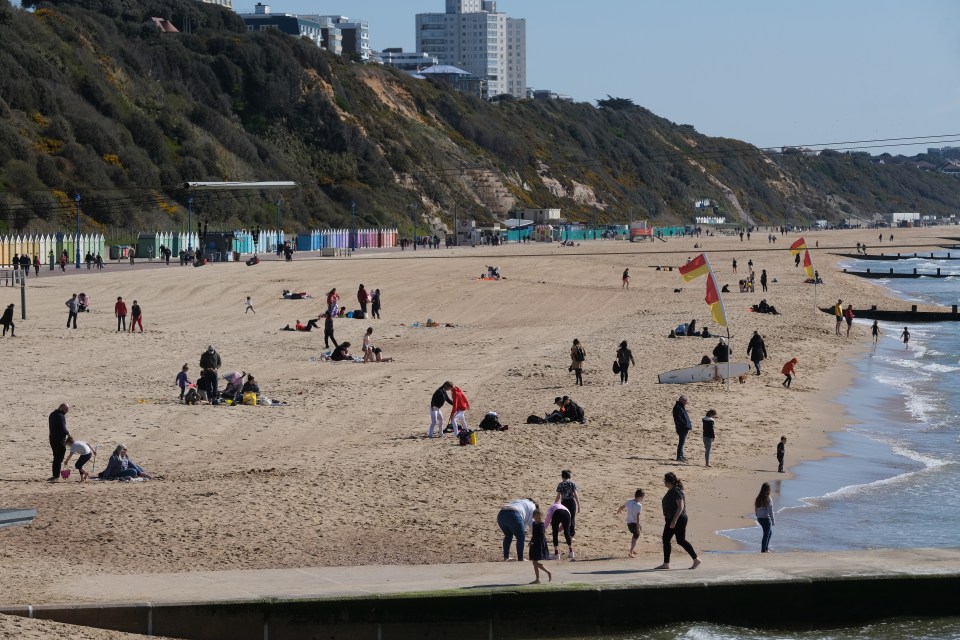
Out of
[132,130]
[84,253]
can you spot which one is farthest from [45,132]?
[84,253]

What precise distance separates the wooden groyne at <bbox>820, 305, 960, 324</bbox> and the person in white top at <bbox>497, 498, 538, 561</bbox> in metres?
36.3

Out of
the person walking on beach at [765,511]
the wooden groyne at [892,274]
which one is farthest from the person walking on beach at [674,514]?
the wooden groyne at [892,274]

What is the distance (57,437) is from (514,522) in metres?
6.46

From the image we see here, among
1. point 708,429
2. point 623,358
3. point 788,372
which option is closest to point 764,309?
point 788,372

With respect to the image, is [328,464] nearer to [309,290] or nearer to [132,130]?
[309,290]

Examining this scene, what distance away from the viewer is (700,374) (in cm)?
2647

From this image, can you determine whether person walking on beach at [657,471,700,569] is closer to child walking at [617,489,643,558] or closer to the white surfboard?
child walking at [617,489,643,558]

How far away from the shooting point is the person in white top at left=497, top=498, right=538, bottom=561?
40.6 feet

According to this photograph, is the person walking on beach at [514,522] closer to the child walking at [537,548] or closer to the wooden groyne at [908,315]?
the child walking at [537,548]

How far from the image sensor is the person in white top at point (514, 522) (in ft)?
40.6

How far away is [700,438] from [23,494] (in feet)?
35.3

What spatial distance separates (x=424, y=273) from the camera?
5469 cm

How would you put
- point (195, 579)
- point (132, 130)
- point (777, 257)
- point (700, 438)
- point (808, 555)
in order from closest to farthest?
point (195, 579), point (808, 555), point (700, 438), point (132, 130), point (777, 257)

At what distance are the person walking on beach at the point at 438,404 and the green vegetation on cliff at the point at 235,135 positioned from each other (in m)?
49.3
